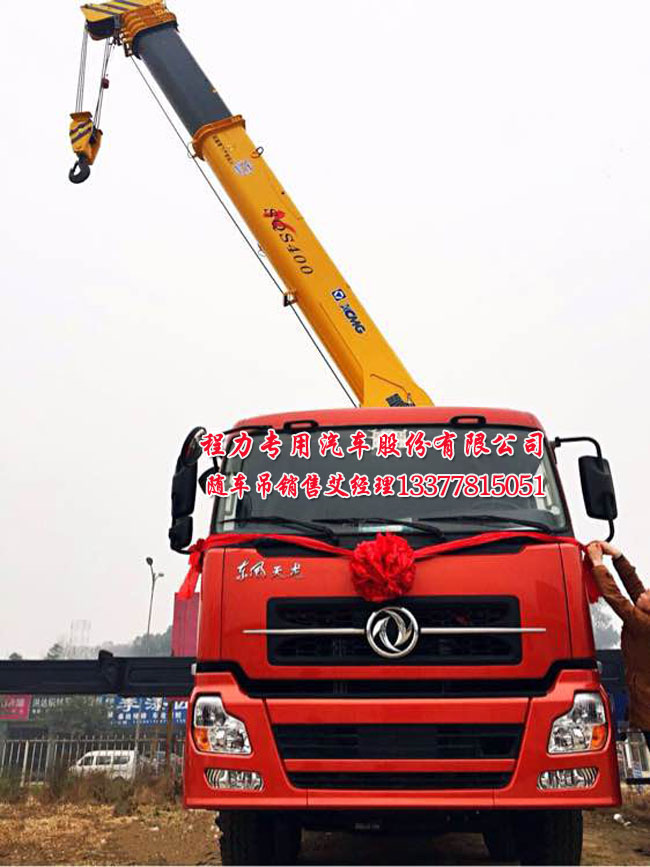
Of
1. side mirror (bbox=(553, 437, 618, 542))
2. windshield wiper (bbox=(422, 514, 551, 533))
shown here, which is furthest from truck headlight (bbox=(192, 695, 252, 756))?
side mirror (bbox=(553, 437, 618, 542))

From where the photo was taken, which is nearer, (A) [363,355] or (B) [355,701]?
(B) [355,701]

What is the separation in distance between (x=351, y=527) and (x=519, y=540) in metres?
0.88

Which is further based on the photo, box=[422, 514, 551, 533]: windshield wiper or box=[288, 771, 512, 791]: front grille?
box=[422, 514, 551, 533]: windshield wiper

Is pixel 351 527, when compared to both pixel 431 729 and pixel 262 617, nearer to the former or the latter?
pixel 262 617

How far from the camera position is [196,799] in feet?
11.8

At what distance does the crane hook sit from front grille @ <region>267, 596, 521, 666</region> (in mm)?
8919

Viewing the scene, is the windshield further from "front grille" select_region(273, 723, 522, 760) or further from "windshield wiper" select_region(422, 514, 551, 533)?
"front grille" select_region(273, 723, 522, 760)

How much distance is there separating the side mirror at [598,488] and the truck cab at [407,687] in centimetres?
54

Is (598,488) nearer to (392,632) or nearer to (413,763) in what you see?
(392,632)

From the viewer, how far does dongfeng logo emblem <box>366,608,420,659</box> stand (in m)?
3.68

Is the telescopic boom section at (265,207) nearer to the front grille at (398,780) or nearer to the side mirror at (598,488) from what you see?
the side mirror at (598,488)

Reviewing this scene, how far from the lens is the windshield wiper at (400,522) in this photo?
13.0 ft

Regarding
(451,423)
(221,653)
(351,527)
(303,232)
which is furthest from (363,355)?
(221,653)

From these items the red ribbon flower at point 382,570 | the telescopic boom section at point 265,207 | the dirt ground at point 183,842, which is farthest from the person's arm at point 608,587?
the telescopic boom section at point 265,207
